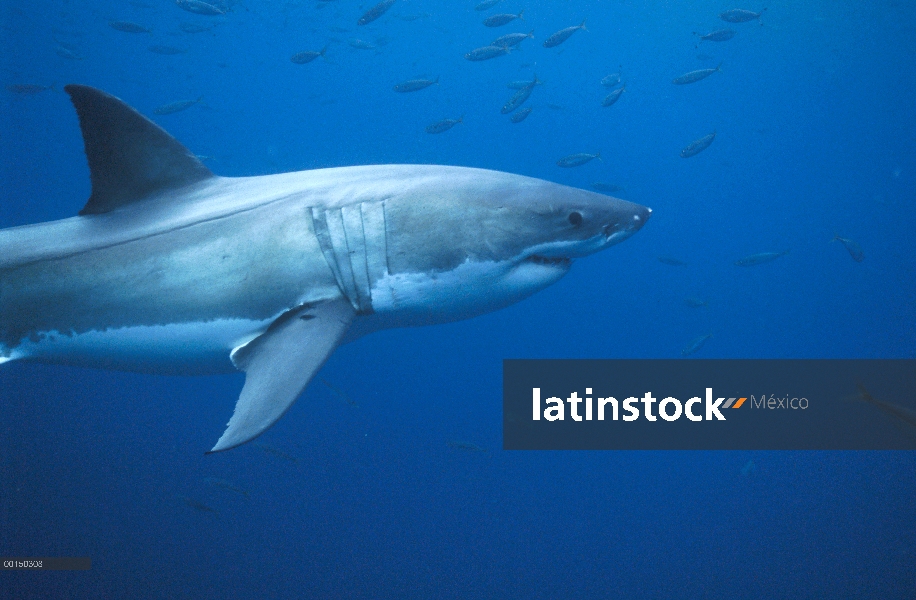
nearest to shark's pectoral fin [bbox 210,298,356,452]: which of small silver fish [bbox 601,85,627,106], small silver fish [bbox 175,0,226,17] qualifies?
small silver fish [bbox 601,85,627,106]

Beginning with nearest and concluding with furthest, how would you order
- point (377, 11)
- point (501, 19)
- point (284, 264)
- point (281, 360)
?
point (281, 360) → point (284, 264) → point (377, 11) → point (501, 19)

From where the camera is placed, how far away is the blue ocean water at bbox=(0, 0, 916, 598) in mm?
12406

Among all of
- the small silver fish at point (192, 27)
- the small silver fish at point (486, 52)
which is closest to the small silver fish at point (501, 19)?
the small silver fish at point (486, 52)

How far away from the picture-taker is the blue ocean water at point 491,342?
12.4 m

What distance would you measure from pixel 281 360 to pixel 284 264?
49 cm

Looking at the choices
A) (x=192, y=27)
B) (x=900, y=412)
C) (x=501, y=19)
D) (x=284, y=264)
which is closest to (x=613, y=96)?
(x=501, y=19)

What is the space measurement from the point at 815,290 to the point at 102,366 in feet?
94.2

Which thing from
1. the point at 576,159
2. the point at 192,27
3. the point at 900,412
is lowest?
the point at 900,412

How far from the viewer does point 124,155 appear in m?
2.73

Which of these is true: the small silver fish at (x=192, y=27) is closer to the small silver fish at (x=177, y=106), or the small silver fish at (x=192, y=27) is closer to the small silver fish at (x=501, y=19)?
the small silver fish at (x=177, y=106)

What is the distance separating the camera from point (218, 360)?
2492mm

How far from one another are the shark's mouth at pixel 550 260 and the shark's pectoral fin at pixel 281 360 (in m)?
0.87

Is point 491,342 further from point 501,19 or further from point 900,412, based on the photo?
point 900,412

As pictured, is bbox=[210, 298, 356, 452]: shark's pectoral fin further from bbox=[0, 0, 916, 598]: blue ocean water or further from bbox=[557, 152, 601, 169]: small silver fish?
bbox=[557, 152, 601, 169]: small silver fish
